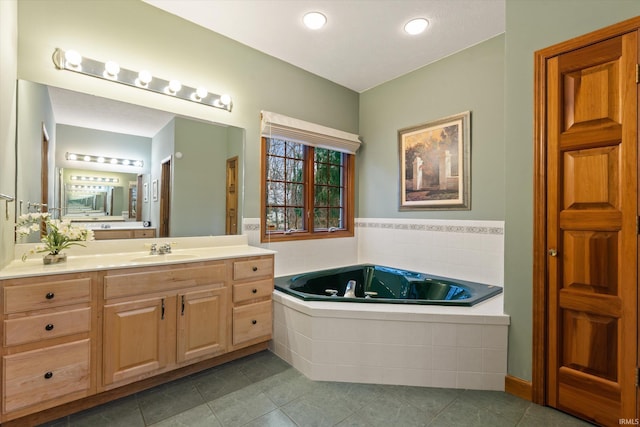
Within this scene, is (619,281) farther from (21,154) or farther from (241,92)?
(21,154)

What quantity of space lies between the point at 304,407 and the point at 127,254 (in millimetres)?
Answer: 1617

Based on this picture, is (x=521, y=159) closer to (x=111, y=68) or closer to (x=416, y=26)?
(x=416, y=26)

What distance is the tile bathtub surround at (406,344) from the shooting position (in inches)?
75.0

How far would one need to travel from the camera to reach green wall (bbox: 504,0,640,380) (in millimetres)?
1786

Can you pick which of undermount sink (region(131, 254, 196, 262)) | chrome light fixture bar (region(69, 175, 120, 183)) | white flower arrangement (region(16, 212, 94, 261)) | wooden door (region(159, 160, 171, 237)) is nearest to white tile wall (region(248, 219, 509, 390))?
undermount sink (region(131, 254, 196, 262))

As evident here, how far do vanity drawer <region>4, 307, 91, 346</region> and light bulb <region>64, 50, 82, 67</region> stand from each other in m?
1.59

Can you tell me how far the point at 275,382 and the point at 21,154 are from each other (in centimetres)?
217

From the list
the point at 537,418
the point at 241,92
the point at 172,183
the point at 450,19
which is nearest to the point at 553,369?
the point at 537,418

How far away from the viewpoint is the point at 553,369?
5.65ft

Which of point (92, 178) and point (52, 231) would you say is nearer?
point (52, 231)

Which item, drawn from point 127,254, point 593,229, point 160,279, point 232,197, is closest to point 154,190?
point 127,254

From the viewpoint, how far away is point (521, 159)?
185 centimetres

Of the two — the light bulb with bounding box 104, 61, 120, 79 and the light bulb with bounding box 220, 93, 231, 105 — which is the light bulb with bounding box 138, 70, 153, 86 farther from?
the light bulb with bounding box 220, 93, 231, 105

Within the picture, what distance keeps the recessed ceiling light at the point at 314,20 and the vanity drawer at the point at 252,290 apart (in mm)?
2104
